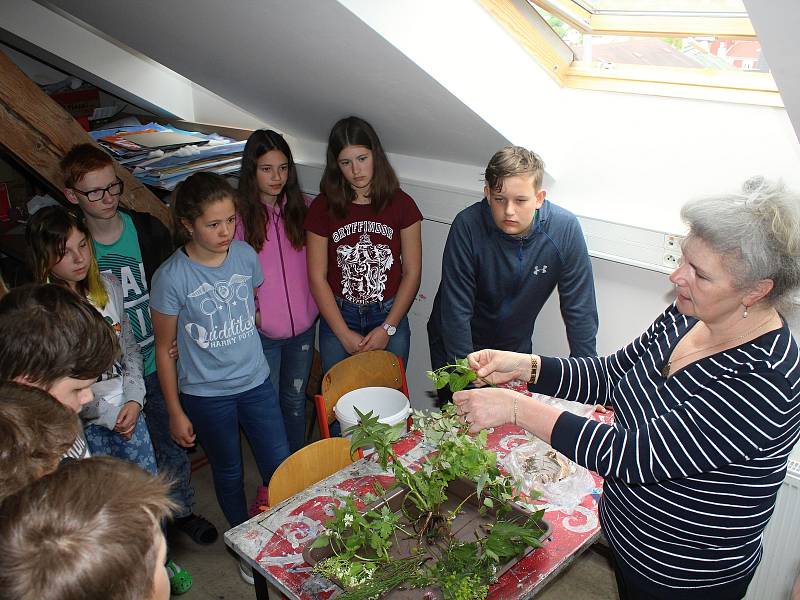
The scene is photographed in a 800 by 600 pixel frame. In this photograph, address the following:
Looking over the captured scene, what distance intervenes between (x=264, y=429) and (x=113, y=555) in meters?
1.76

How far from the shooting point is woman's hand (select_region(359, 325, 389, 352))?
2.82m

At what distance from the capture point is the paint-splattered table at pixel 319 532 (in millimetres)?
1529

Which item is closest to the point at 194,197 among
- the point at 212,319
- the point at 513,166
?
the point at 212,319

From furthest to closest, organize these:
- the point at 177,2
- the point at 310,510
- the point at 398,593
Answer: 1. the point at 177,2
2. the point at 310,510
3. the point at 398,593

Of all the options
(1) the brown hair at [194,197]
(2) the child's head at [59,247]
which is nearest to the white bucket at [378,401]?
(1) the brown hair at [194,197]

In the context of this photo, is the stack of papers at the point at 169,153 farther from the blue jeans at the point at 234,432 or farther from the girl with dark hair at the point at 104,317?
Answer: the blue jeans at the point at 234,432

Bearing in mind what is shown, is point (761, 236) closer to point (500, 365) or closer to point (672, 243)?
point (500, 365)

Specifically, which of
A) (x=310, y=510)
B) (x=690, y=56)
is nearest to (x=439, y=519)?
(x=310, y=510)

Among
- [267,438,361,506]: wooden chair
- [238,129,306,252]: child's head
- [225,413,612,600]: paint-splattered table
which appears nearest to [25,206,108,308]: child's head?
[238,129,306,252]: child's head

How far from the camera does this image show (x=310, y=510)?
5.87 ft

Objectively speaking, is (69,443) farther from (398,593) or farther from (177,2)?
(177,2)

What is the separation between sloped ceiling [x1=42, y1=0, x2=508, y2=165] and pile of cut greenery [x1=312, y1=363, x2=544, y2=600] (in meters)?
1.23

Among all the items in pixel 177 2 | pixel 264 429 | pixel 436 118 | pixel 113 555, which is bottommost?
pixel 264 429

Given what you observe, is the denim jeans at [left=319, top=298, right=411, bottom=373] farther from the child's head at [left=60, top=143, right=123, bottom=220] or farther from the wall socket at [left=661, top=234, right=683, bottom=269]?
the wall socket at [left=661, top=234, right=683, bottom=269]
